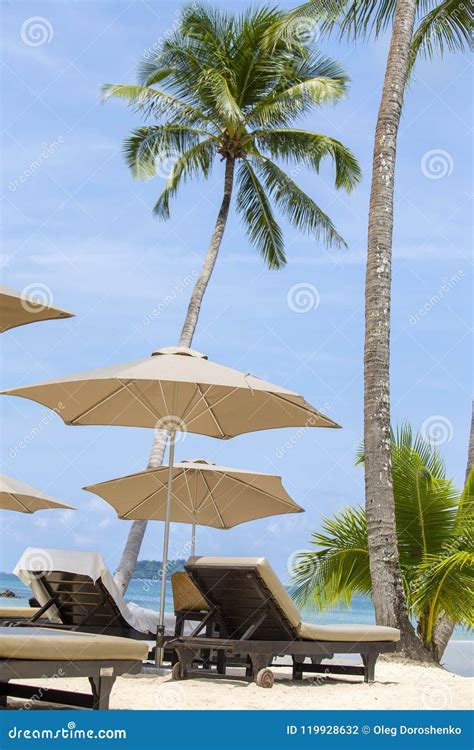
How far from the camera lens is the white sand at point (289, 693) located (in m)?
5.57

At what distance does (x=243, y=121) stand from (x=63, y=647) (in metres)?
15.2

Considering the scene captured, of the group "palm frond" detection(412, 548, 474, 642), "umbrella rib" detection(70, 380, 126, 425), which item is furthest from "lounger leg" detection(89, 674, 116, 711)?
"palm frond" detection(412, 548, 474, 642)

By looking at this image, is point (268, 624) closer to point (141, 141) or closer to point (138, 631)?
point (138, 631)

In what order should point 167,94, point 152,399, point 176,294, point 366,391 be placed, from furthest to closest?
point 167,94, point 176,294, point 366,391, point 152,399

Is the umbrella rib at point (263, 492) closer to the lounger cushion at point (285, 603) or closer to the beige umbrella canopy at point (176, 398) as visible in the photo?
the beige umbrella canopy at point (176, 398)

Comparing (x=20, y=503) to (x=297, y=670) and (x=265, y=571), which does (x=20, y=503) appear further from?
(x=265, y=571)

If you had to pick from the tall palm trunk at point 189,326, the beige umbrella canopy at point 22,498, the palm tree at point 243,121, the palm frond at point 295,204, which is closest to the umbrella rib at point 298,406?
the beige umbrella canopy at point 22,498

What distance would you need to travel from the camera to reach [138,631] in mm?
7473

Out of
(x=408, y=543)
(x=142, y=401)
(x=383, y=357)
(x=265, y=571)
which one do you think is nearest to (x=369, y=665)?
(x=265, y=571)

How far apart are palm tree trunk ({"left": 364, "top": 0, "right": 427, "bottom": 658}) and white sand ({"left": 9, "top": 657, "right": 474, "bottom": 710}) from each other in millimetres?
1547

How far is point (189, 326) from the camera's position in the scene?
17547mm

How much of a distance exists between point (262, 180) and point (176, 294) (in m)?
8.70
